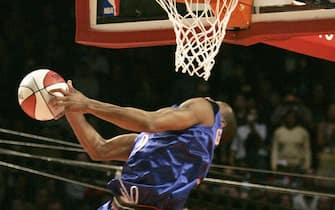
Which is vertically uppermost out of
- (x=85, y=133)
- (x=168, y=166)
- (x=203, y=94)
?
(x=85, y=133)

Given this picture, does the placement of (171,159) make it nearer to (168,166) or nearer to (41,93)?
(168,166)

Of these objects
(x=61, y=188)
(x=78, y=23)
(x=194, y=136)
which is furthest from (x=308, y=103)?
(x=194, y=136)

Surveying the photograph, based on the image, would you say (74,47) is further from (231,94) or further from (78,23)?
(78,23)

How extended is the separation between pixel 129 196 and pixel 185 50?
46.5 inches

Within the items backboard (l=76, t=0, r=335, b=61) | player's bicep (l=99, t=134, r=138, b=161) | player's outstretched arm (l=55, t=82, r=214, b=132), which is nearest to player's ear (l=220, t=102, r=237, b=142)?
player's outstretched arm (l=55, t=82, r=214, b=132)

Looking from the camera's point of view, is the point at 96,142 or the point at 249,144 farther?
the point at 249,144

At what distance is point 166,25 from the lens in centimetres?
522

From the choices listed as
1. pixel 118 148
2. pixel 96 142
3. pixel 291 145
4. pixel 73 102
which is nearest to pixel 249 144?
pixel 291 145

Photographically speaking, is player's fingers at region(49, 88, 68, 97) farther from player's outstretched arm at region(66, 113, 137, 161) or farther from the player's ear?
the player's ear

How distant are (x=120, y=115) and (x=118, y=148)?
70 centimetres

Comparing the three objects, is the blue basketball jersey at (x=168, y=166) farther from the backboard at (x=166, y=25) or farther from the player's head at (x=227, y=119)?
the backboard at (x=166, y=25)

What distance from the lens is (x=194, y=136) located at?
13.3ft

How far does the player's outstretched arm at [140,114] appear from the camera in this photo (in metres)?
3.65

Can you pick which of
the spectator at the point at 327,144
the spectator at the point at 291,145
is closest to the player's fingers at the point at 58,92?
the spectator at the point at 291,145
